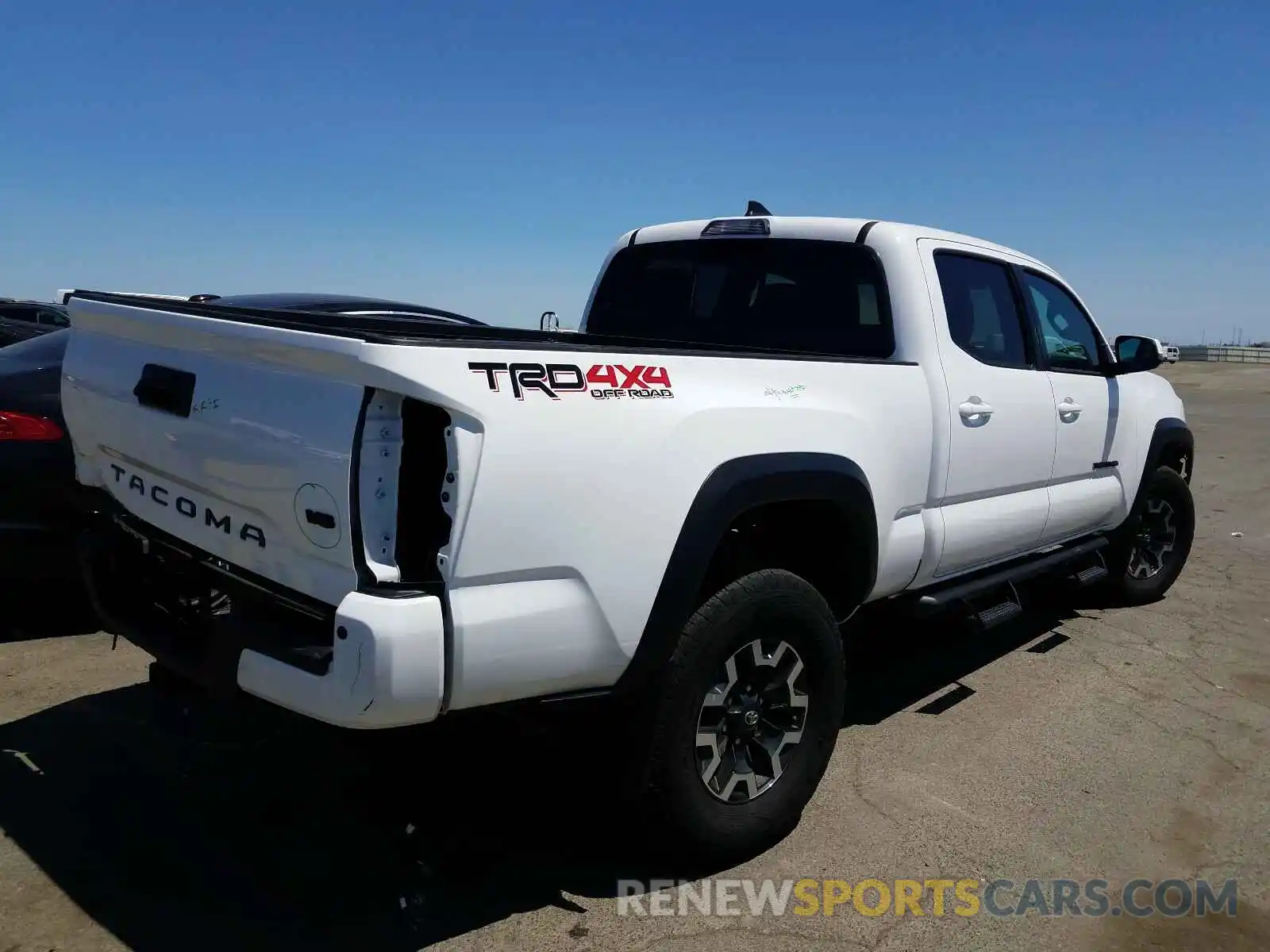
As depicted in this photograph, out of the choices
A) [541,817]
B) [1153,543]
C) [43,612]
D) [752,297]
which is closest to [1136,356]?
[1153,543]

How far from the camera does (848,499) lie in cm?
330

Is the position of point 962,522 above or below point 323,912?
above

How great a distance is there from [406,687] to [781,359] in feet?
5.10

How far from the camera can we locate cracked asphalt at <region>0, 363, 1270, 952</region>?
8.93 ft

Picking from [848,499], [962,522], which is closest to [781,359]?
[848,499]

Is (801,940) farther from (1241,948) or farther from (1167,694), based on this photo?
(1167,694)

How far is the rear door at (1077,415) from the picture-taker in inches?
189

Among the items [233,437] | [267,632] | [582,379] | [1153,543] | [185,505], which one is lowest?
[1153,543]

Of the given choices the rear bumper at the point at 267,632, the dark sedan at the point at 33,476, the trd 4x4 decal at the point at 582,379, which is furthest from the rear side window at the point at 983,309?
Answer: the rear bumper at the point at 267,632

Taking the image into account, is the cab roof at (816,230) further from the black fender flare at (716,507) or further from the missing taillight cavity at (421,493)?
the missing taillight cavity at (421,493)

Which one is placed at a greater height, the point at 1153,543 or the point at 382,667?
the point at 382,667

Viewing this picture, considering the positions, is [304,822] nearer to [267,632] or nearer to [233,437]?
[267,632]

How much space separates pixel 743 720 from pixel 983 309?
237 cm

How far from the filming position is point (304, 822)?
323cm
